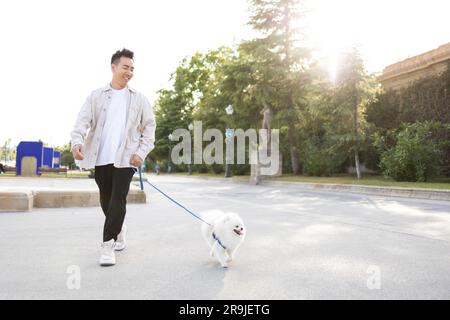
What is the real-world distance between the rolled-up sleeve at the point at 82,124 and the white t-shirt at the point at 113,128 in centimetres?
18

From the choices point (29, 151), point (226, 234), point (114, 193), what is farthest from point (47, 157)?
point (226, 234)

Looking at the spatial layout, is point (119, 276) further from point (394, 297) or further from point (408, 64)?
point (408, 64)

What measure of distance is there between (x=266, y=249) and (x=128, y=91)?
7.77 ft

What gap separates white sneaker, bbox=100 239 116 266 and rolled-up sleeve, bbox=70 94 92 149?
101 centimetres

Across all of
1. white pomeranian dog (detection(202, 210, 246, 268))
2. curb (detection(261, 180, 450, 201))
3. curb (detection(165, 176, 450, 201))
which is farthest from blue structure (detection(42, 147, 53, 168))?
white pomeranian dog (detection(202, 210, 246, 268))

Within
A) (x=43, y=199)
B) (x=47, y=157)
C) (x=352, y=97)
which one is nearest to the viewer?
(x=43, y=199)

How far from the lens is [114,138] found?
4316 millimetres

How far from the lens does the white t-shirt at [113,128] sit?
13.9ft

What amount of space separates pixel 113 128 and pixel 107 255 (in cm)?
126

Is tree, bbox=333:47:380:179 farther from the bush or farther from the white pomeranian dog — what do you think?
→ the white pomeranian dog

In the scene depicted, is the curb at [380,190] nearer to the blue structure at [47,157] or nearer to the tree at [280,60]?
the tree at [280,60]

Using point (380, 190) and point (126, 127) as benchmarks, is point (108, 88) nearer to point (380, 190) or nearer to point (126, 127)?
point (126, 127)

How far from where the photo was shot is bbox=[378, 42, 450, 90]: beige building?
74.4ft

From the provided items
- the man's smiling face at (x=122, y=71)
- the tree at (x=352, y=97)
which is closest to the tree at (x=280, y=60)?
the tree at (x=352, y=97)
